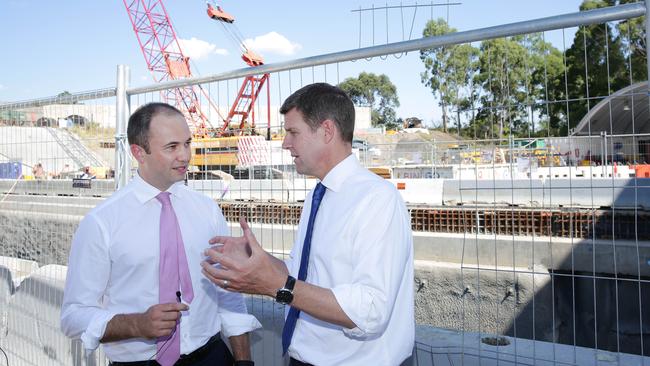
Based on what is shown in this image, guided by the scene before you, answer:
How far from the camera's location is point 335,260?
186cm

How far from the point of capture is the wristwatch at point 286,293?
1618mm

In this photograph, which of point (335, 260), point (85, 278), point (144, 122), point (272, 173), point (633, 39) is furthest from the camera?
point (272, 173)

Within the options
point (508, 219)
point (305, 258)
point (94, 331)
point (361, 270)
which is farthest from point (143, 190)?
point (508, 219)

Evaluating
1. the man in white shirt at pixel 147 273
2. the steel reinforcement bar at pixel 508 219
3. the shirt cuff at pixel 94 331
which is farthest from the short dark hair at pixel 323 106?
the steel reinforcement bar at pixel 508 219

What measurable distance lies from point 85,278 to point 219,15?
4301 cm

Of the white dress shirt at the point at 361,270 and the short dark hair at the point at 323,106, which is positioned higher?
the short dark hair at the point at 323,106

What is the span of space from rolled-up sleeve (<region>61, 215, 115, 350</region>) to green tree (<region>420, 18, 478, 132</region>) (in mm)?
1904

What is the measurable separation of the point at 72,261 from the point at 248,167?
5.86ft

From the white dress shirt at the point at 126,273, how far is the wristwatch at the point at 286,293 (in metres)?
0.96

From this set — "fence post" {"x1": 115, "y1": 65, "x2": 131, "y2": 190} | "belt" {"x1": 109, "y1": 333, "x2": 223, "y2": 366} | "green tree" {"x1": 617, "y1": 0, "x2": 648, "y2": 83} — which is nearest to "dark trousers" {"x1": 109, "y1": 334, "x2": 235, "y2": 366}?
"belt" {"x1": 109, "y1": 333, "x2": 223, "y2": 366}

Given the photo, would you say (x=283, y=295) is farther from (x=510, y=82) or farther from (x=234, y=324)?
(x=510, y=82)

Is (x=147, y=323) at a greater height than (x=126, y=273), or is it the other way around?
(x=126, y=273)

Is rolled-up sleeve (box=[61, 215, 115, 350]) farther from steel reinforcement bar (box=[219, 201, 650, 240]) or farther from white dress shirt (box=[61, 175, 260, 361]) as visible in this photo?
steel reinforcement bar (box=[219, 201, 650, 240])

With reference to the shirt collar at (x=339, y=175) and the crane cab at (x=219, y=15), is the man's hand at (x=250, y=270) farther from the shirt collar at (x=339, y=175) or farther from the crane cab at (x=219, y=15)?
the crane cab at (x=219, y=15)
